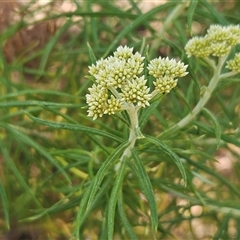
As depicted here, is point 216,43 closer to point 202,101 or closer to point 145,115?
point 202,101

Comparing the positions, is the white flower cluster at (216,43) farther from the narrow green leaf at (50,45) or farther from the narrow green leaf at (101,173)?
the narrow green leaf at (50,45)

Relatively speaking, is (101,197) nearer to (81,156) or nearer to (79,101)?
(81,156)

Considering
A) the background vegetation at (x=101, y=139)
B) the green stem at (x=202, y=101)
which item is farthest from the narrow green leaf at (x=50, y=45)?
the green stem at (x=202, y=101)

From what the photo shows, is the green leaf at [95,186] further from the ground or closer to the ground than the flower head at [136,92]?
closer to the ground

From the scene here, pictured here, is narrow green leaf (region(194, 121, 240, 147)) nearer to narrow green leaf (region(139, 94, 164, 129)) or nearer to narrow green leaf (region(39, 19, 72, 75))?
narrow green leaf (region(139, 94, 164, 129))

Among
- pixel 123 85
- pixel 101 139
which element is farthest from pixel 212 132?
pixel 101 139

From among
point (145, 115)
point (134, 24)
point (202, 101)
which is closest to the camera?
point (145, 115)
